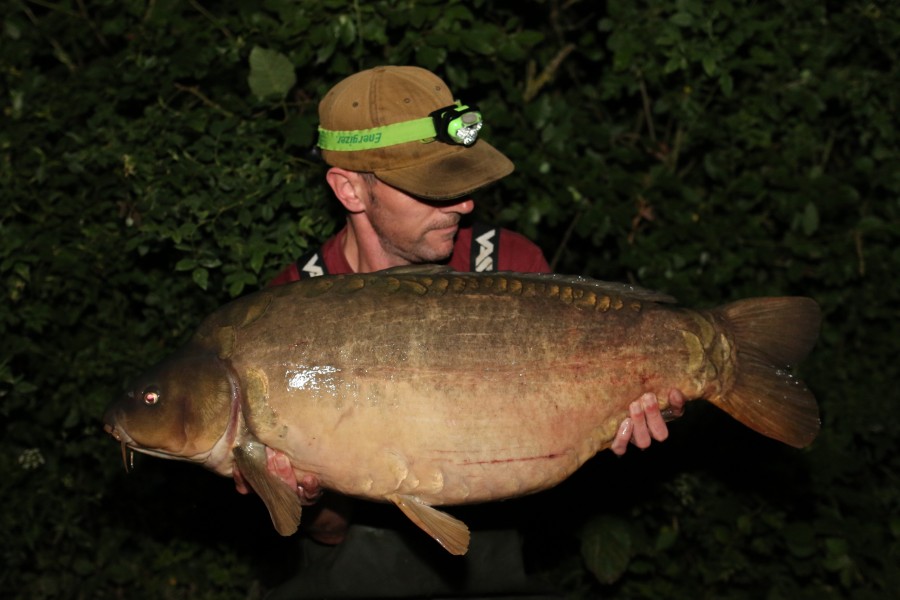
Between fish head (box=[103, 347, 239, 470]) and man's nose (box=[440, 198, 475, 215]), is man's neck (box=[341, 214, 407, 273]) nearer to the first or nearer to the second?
man's nose (box=[440, 198, 475, 215])

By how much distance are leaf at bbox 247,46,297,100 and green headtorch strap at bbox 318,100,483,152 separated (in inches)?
35.9

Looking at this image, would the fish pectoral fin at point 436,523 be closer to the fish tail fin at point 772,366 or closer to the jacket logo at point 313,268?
the fish tail fin at point 772,366

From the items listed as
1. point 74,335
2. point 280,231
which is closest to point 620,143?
point 280,231

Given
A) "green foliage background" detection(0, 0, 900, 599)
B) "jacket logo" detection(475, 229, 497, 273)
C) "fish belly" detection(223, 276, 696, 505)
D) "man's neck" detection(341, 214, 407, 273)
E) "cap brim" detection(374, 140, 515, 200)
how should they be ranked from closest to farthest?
"fish belly" detection(223, 276, 696, 505) → "cap brim" detection(374, 140, 515, 200) → "man's neck" detection(341, 214, 407, 273) → "jacket logo" detection(475, 229, 497, 273) → "green foliage background" detection(0, 0, 900, 599)

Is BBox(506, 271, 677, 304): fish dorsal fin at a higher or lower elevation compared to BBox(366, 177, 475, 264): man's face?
higher

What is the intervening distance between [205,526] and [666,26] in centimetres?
250

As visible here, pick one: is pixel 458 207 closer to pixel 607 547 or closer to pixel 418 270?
pixel 418 270

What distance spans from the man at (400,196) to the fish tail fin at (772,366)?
71cm

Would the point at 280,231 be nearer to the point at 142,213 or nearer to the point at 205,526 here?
the point at 142,213

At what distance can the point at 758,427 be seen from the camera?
7.85 feet

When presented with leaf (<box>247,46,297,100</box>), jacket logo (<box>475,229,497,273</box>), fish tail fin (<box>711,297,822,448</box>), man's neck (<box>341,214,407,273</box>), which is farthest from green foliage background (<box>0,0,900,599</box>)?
fish tail fin (<box>711,297,822,448</box>)

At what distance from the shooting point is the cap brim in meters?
2.62

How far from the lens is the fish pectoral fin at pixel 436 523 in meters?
2.22

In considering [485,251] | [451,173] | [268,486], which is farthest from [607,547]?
[268,486]
